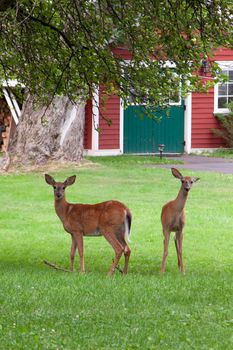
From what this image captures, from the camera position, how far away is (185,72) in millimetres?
13195

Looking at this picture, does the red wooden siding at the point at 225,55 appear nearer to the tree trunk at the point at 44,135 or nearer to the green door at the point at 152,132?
the green door at the point at 152,132

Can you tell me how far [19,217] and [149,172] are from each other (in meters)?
8.94

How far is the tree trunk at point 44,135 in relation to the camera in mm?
27672

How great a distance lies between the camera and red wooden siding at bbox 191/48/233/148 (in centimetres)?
3441

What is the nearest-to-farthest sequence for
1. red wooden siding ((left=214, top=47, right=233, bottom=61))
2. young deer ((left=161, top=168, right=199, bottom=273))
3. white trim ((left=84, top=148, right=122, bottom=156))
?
young deer ((left=161, top=168, right=199, bottom=273))
white trim ((left=84, top=148, right=122, bottom=156))
red wooden siding ((left=214, top=47, right=233, bottom=61))

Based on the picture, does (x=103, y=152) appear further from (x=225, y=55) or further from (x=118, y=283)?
(x=118, y=283)

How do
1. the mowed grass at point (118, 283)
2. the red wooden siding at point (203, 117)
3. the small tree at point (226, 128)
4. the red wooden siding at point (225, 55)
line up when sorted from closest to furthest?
the mowed grass at point (118, 283) → the small tree at point (226, 128) → the red wooden siding at point (225, 55) → the red wooden siding at point (203, 117)

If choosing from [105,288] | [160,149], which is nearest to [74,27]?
[105,288]

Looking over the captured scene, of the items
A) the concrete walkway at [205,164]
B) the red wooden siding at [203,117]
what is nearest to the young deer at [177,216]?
the concrete walkway at [205,164]

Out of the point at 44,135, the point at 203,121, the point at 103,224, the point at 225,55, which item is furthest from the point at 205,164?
the point at 103,224

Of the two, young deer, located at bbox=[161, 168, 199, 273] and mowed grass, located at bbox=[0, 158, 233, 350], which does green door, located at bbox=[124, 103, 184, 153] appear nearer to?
mowed grass, located at bbox=[0, 158, 233, 350]

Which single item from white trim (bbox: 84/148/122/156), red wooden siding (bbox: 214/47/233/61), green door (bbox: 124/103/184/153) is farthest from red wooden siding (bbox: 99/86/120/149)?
red wooden siding (bbox: 214/47/233/61)

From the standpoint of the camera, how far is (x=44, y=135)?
1098 inches

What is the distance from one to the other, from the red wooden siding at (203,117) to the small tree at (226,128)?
343 mm
